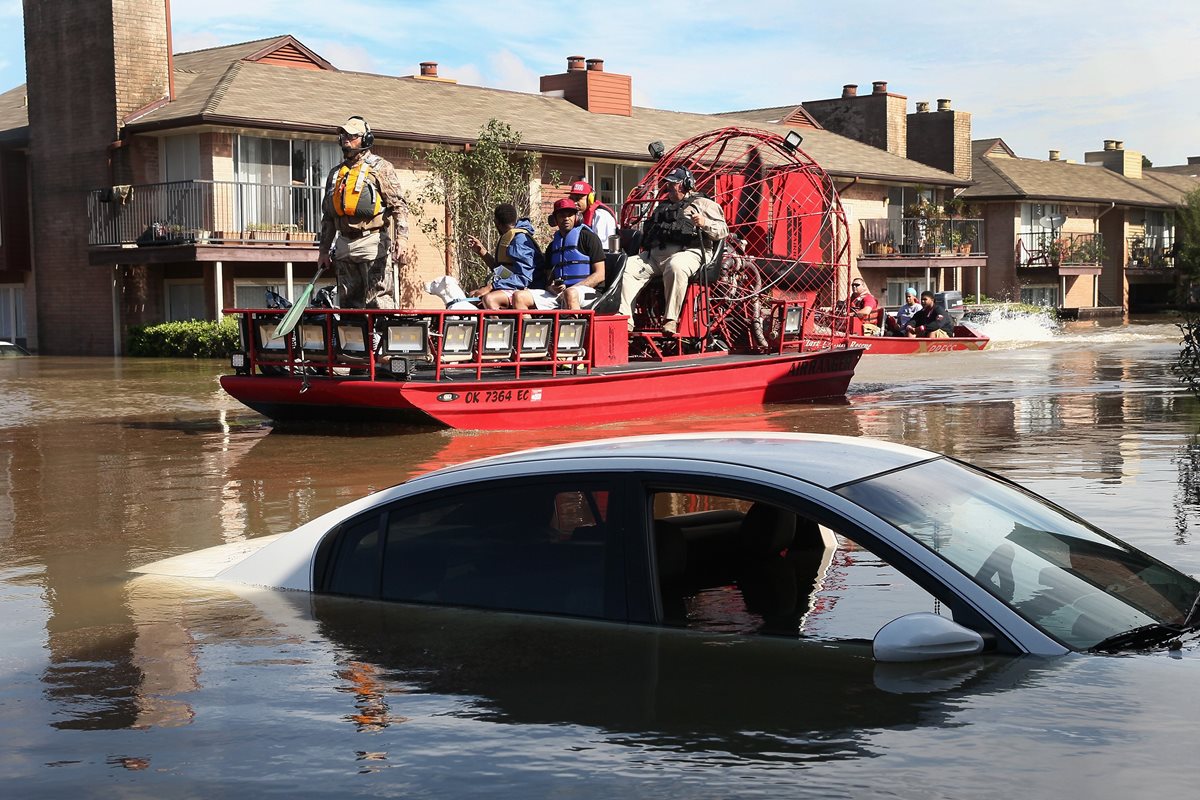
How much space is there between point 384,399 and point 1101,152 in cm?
6947

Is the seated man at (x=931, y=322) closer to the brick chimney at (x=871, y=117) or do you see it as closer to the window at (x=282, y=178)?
the window at (x=282, y=178)

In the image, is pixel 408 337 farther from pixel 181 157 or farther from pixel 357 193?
pixel 181 157

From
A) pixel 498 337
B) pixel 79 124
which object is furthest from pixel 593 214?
pixel 79 124

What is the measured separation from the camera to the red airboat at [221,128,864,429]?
15.1 metres

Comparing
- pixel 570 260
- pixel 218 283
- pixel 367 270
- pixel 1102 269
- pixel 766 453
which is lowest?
pixel 766 453

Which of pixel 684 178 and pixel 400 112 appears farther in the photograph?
pixel 400 112


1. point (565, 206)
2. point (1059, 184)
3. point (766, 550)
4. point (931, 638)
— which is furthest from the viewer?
point (1059, 184)

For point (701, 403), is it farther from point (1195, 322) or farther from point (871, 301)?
point (871, 301)

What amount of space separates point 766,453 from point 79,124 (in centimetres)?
3420

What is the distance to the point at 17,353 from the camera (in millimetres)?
36219

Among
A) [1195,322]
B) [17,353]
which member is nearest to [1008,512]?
[1195,322]

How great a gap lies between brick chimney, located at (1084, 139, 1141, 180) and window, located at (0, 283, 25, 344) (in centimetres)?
5606

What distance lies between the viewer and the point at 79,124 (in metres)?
35.7

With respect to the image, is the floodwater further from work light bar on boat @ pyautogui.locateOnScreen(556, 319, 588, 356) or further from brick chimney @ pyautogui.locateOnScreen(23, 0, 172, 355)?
brick chimney @ pyautogui.locateOnScreen(23, 0, 172, 355)
